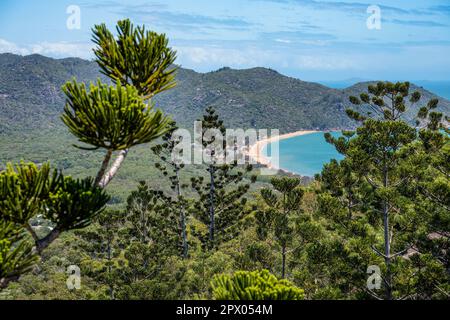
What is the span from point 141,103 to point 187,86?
107m

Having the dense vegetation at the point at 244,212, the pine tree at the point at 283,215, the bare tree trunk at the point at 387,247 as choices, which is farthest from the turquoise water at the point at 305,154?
the bare tree trunk at the point at 387,247

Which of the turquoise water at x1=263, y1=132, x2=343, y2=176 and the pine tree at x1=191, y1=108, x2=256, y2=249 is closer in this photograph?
the pine tree at x1=191, y1=108, x2=256, y2=249

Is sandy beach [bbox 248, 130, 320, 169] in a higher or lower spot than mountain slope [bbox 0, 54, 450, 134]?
lower

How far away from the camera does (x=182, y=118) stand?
94500mm

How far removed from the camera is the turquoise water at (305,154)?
64375mm

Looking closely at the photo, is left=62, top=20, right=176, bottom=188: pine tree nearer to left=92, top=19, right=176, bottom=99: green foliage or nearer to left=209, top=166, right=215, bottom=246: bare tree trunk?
left=92, top=19, right=176, bottom=99: green foliage

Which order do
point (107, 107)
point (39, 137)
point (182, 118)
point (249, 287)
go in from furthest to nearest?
point (182, 118) < point (39, 137) < point (107, 107) < point (249, 287)

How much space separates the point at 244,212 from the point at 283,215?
22.7ft

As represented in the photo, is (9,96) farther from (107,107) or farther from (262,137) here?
(107,107)

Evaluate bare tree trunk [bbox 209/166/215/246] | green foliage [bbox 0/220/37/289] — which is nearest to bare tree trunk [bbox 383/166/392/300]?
green foliage [bbox 0/220/37/289]

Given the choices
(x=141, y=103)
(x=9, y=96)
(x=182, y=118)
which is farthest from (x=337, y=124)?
(x=141, y=103)

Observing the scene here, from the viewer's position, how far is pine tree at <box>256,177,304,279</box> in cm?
873

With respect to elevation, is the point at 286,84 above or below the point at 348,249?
above

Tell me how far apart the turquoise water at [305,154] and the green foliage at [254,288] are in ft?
189
